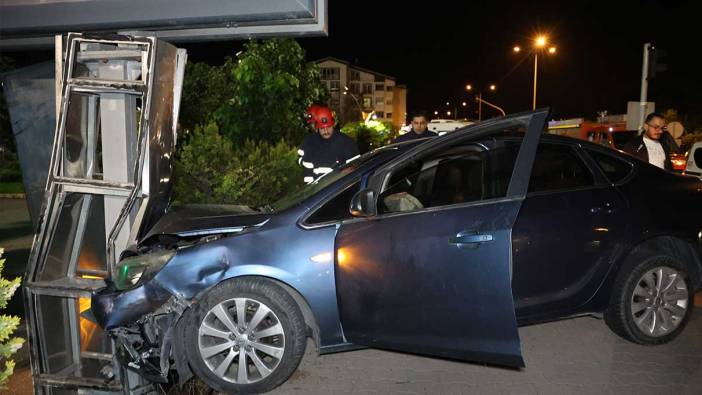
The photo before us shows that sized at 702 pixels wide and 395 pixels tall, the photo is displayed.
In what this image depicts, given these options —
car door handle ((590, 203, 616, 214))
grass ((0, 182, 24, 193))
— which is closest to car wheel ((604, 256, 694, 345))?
car door handle ((590, 203, 616, 214))

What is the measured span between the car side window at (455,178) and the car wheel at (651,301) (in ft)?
4.00

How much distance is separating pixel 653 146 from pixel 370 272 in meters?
4.30

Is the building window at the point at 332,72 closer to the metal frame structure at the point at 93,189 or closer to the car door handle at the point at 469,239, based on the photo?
the metal frame structure at the point at 93,189

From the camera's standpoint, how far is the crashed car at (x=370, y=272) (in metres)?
3.53

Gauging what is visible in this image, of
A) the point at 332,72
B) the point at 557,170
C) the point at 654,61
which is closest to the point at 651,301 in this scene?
the point at 557,170

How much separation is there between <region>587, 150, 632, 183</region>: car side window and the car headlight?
320 centimetres

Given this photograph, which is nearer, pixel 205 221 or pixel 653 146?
pixel 205 221

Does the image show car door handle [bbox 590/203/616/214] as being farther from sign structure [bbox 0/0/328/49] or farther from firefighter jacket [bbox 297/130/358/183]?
firefighter jacket [bbox 297/130/358/183]

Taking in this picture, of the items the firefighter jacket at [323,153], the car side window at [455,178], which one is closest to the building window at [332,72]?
the firefighter jacket at [323,153]

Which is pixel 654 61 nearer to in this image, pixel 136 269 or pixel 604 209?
pixel 604 209

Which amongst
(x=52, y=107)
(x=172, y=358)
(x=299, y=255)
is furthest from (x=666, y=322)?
(x=52, y=107)

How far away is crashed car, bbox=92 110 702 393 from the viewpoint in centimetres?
353

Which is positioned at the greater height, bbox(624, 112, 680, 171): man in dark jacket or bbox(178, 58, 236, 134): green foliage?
bbox(178, 58, 236, 134): green foliage

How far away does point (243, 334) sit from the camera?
12.2ft
